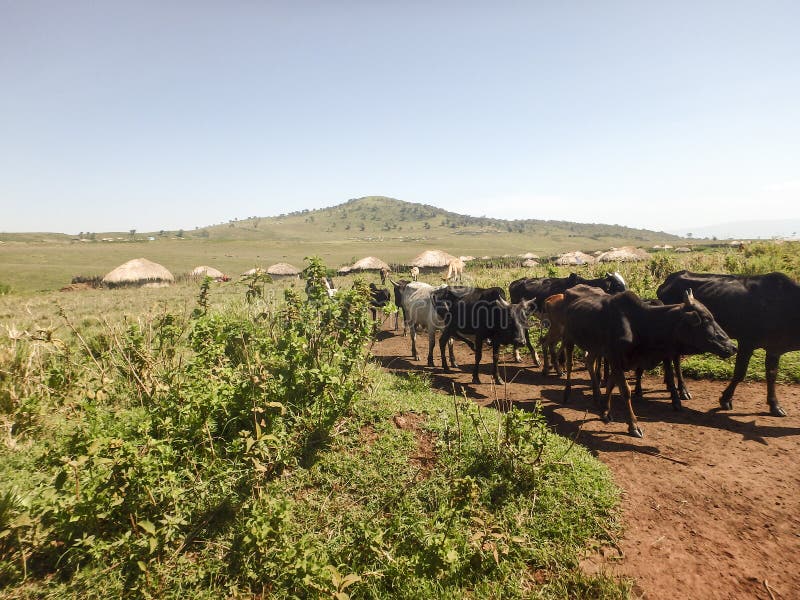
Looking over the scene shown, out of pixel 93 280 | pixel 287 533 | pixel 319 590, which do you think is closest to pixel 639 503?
pixel 319 590

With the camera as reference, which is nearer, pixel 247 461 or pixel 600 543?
pixel 600 543

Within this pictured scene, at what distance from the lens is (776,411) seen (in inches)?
286

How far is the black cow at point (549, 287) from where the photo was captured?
11805 mm

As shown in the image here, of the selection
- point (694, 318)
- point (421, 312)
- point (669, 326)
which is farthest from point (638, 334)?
point (421, 312)

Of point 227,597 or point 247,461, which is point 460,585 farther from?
point 247,461

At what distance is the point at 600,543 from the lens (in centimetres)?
435

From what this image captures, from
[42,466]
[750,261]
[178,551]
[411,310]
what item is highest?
[750,261]

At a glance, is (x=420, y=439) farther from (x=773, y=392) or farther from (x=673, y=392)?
(x=773, y=392)

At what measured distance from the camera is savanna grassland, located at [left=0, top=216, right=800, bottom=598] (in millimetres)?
3814

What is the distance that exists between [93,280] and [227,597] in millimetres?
50847

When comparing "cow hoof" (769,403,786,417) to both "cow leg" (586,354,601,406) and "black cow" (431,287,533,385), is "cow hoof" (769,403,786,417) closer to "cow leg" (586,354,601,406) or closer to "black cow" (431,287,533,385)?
"cow leg" (586,354,601,406)

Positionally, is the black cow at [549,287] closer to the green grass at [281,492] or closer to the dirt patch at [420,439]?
the dirt patch at [420,439]

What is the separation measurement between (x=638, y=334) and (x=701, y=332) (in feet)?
3.25

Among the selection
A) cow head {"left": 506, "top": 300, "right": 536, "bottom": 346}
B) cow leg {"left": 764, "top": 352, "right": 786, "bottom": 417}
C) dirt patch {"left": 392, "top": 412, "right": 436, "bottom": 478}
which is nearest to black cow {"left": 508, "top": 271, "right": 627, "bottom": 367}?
cow head {"left": 506, "top": 300, "right": 536, "bottom": 346}
